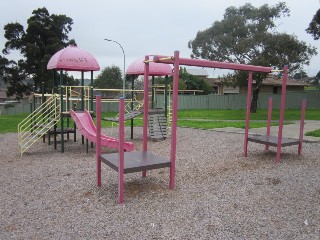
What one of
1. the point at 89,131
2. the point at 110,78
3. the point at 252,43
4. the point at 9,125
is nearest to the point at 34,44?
the point at 9,125

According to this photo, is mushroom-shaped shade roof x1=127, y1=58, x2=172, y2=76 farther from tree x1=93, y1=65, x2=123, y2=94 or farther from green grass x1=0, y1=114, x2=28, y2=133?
tree x1=93, y1=65, x2=123, y2=94

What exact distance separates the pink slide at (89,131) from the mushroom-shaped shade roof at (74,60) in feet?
4.27

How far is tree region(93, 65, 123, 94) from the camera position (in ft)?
168

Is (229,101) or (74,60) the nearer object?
(74,60)

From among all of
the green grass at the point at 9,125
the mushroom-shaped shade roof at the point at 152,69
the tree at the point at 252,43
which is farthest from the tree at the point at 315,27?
the green grass at the point at 9,125

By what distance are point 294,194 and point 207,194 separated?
1.38 m

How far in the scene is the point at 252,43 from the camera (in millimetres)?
22594

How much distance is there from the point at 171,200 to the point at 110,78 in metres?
48.5

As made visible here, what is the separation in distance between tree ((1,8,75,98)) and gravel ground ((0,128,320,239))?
21.3 metres

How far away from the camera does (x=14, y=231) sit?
373 cm

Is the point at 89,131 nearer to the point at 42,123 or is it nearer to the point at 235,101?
the point at 42,123

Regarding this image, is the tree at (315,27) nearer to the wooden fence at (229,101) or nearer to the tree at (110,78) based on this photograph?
the wooden fence at (229,101)

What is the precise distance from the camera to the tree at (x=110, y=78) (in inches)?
2015

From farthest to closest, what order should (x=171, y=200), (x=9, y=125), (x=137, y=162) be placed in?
(x=9, y=125)
(x=137, y=162)
(x=171, y=200)
